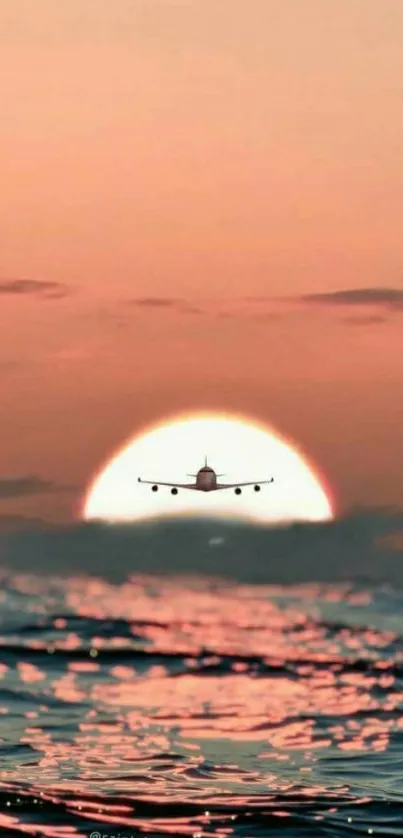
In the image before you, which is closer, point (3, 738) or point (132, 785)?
point (132, 785)

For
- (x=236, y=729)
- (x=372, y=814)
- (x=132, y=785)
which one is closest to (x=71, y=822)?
(x=132, y=785)

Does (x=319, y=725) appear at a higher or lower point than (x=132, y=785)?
higher

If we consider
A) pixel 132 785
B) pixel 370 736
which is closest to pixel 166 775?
pixel 132 785

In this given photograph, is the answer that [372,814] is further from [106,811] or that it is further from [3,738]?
[3,738]

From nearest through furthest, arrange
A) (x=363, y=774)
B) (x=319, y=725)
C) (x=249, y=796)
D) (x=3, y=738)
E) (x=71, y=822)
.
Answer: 1. (x=71, y=822)
2. (x=249, y=796)
3. (x=363, y=774)
4. (x=3, y=738)
5. (x=319, y=725)

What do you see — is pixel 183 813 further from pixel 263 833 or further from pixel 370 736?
pixel 370 736

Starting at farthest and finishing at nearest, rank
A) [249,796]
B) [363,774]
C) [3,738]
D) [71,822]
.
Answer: [3,738] < [363,774] < [249,796] < [71,822]

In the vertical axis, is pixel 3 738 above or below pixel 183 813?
above

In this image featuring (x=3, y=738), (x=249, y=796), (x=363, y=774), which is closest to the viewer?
(x=249, y=796)

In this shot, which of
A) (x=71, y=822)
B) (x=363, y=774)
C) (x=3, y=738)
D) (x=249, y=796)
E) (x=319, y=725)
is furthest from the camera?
(x=319, y=725)

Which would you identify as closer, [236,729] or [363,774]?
[363,774]
